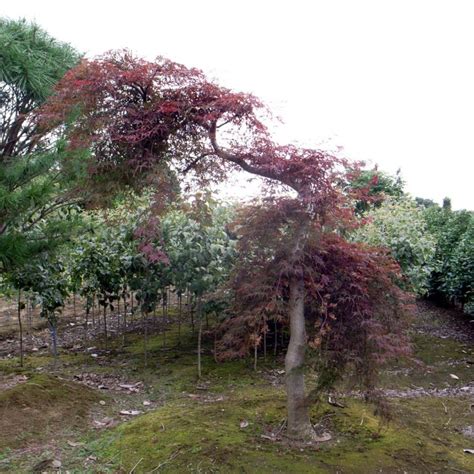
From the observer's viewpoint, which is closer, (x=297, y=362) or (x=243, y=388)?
(x=297, y=362)

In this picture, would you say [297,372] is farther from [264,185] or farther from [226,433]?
[264,185]

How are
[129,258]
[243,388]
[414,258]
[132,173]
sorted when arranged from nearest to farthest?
[132,173] → [243,388] → [129,258] → [414,258]

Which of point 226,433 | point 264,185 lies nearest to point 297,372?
point 226,433

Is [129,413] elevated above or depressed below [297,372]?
below

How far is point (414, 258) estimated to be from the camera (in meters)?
7.79

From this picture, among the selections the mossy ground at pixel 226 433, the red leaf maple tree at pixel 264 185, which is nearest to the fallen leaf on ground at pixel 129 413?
the mossy ground at pixel 226 433

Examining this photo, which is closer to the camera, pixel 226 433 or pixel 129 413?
pixel 226 433

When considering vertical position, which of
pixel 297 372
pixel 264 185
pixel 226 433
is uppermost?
pixel 264 185

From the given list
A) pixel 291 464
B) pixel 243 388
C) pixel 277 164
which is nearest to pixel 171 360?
pixel 243 388

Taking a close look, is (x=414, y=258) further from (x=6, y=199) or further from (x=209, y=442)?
(x=6, y=199)

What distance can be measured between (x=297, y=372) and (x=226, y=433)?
2.29 feet

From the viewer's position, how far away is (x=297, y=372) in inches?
143

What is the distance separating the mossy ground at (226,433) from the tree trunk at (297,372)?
6.8 inches

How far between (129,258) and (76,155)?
2.96 meters
